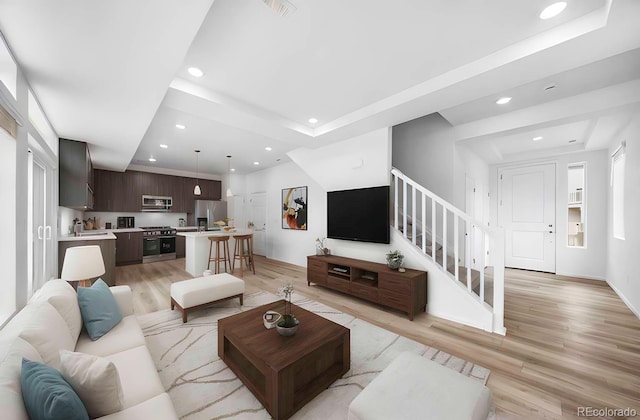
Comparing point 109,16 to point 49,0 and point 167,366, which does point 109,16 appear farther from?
point 167,366

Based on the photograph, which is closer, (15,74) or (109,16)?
(109,16)

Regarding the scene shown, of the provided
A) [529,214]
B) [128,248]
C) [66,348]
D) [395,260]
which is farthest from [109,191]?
[529,214]

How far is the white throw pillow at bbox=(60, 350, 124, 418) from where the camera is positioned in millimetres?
1051

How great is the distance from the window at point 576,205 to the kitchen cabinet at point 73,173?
905 centimetres

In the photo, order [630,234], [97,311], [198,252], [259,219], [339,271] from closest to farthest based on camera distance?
[97,311]
[630,234]
[339,271]
[198,252]
[259,219]

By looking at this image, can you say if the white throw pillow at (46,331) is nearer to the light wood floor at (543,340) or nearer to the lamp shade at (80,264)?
the lamp shade at (80,264)

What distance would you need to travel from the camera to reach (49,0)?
1.27 m

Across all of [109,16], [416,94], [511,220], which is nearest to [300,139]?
[416,94]

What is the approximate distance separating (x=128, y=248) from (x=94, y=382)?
6172mm

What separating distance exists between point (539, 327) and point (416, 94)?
305 cm

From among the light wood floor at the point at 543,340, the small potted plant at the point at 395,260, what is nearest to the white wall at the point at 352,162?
the small potted plant at the point at 395,260

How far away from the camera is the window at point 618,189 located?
3.77 m

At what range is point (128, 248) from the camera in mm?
5953

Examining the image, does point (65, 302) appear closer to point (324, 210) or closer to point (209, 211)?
point (324, 210)
